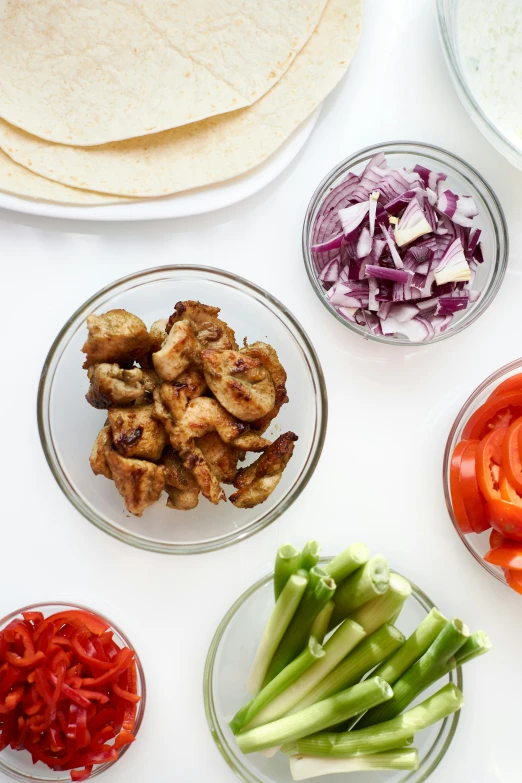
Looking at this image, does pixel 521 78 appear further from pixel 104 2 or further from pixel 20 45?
pixel 20 45

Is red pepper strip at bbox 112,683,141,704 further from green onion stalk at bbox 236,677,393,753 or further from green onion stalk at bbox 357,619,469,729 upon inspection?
green onion stalk at bbox 357,619,469,729

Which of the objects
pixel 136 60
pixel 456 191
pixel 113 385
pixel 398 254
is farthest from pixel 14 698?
pixel 456 191

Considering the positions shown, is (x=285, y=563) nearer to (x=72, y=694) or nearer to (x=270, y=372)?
(x=270, y=372)

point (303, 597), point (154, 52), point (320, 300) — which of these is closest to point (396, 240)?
point (320, 300)

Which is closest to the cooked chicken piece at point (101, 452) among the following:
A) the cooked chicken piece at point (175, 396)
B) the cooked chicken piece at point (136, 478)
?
the cooked chicken piece at point (136, 478)

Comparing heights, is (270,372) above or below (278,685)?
above
